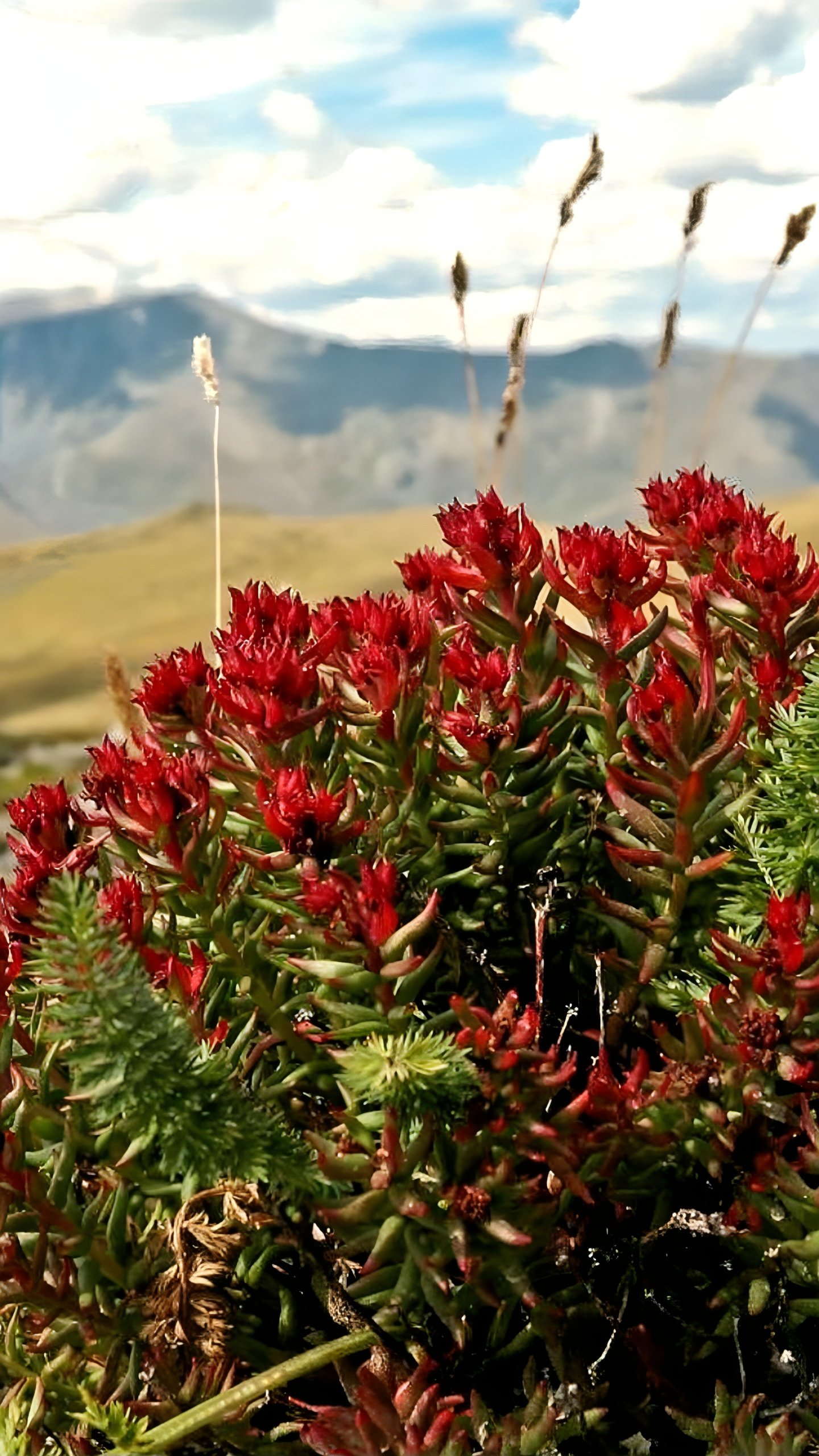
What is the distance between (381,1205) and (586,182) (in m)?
2.57

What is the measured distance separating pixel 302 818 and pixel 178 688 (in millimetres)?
311

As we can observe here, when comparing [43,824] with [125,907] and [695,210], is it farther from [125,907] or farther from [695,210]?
[695,210]

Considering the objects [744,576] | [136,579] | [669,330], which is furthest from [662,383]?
[136,579]

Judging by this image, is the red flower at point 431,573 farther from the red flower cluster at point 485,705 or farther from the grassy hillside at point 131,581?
the grassy hillside at point 131,581

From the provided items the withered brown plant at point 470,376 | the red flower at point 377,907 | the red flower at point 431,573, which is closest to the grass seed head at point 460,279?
the withered brown plant at point 470,376

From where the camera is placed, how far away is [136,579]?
25.5 ft

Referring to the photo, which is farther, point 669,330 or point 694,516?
point 669,330

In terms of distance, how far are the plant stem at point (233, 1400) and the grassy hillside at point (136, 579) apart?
509cm

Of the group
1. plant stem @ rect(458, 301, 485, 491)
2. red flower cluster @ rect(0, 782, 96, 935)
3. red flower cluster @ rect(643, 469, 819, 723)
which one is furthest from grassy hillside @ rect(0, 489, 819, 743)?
red flower cluster @ rect(0, 782, 96, 935)

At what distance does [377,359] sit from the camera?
1430cm

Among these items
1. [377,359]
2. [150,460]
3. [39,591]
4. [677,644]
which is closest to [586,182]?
[677,644]

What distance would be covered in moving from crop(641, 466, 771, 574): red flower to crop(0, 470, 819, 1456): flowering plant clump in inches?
5.7

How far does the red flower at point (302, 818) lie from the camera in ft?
3.68

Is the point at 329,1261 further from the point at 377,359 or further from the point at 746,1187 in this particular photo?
the point at 377,359
